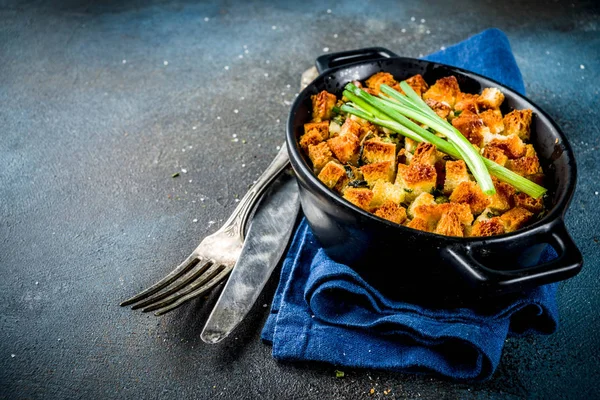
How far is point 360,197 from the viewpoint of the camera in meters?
1.27

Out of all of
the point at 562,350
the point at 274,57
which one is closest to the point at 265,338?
the point at 562,350

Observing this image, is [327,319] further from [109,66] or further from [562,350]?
[109,66]

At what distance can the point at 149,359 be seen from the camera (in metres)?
1.33

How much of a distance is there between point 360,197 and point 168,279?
1.79 ft

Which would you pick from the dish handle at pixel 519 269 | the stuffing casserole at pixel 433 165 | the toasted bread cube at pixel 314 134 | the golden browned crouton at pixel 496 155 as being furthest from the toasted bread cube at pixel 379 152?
the dish handle at pixel 519 269

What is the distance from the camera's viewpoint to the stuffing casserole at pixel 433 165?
125 centimetres

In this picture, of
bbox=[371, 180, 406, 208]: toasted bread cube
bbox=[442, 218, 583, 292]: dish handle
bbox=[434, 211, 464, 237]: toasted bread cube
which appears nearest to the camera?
bbox=[442, 218, 583, 292]: dish handle

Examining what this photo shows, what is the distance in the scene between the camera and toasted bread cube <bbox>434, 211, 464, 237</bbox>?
3.92 feet

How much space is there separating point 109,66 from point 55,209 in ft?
3.19

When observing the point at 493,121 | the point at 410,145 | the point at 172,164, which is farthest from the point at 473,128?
the point at 172,164

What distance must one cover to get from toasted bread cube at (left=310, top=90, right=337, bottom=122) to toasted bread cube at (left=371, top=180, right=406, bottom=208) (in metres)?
0.33

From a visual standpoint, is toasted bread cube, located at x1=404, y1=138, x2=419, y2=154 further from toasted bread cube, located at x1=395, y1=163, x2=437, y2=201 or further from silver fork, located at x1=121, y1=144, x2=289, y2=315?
silver fork, located at x1=121, y1=144, x2=289, y2=315

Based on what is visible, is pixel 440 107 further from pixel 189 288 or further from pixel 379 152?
pixel 189 288

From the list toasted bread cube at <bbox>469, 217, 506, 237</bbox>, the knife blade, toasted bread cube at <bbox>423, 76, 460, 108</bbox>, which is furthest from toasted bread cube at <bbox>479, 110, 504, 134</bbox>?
the knife blade
